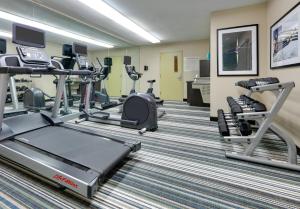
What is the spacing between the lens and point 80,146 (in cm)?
212

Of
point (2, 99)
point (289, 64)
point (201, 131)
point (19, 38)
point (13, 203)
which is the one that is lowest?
point (13, 203)

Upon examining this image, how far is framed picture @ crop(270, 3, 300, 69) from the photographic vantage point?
2.40 meters

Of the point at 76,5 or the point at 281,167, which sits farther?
the point at 76,5

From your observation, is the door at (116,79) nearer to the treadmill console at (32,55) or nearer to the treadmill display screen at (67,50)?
the treadmill display screen at (67,50)

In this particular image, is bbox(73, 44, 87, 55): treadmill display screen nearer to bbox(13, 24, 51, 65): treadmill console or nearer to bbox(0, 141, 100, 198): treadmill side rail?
bbox(13, 24, 51, 65): treadmill console

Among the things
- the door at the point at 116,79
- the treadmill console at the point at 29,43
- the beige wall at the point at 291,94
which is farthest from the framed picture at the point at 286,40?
the door at the point at 116,79

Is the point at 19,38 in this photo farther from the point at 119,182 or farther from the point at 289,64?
the point at 289,64

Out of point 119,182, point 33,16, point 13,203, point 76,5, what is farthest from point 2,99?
point 33,16

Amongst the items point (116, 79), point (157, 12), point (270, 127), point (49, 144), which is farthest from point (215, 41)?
point (116, 79)

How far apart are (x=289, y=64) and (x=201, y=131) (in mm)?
1689

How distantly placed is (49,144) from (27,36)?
56.5 inches

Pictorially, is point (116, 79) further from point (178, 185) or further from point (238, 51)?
point (178, 185)

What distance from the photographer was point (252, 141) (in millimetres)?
2180

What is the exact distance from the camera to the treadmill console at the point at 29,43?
7.53 feet
